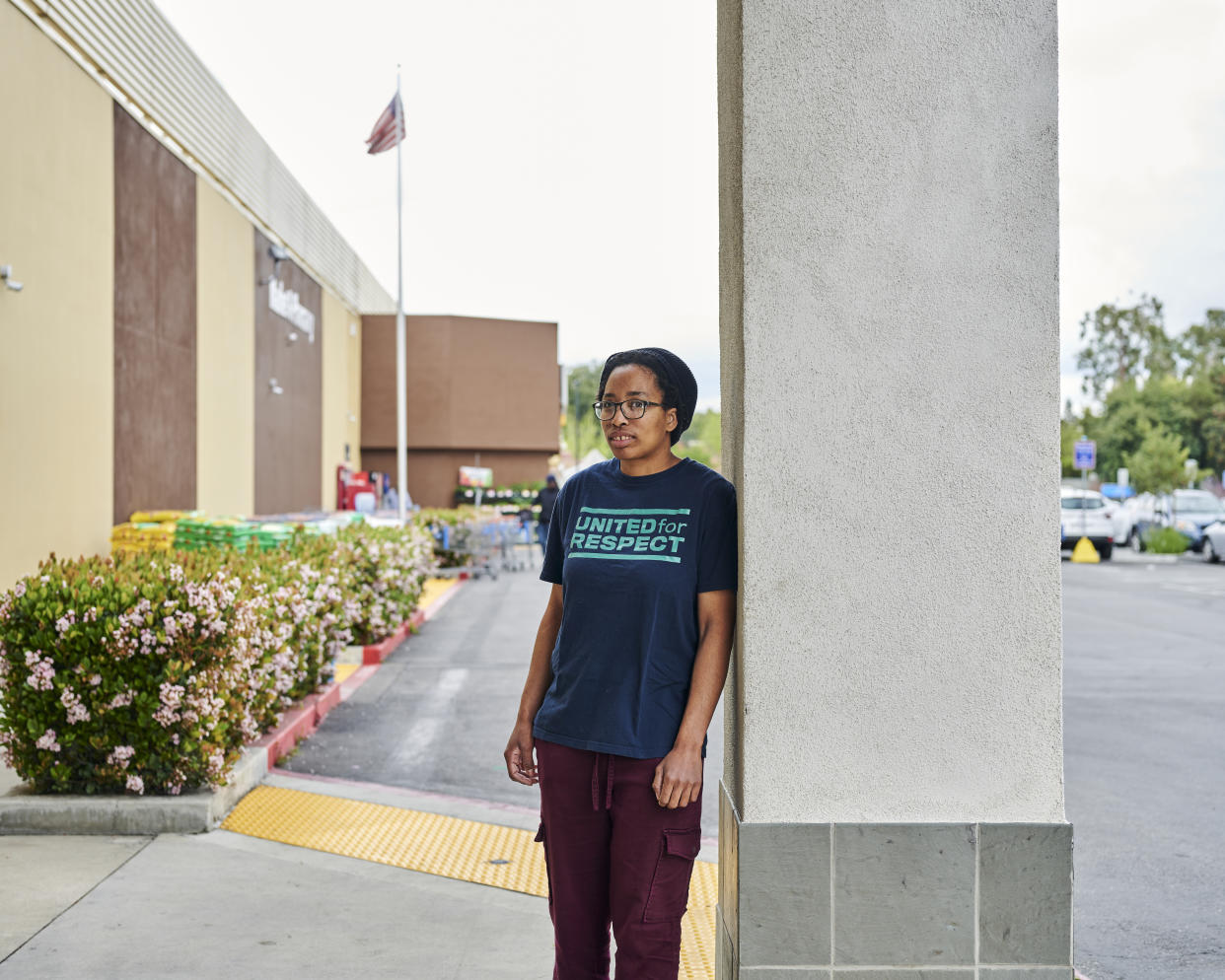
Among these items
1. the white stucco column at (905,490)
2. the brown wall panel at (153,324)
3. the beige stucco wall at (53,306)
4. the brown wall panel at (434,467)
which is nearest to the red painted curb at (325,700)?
the beige stucco wall at (53,306)

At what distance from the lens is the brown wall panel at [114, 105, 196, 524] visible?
52.0 ft

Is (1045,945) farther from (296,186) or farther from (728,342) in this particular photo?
(296,186)

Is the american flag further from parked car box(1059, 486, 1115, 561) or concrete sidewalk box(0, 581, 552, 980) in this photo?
concrete sidewalk box(0, 581, 552, 980)

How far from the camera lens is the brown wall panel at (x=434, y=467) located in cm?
3922

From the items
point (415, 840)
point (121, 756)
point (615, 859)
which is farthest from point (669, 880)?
point (121, 756)

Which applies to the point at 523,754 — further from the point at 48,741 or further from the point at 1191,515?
the point at 1191,515

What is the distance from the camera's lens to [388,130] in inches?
878

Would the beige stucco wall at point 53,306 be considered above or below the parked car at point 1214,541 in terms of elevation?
above

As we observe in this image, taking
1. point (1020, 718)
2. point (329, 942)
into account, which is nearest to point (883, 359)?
point (1020, 718)

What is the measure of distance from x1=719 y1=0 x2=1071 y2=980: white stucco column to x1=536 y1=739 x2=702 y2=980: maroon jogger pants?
173 millimetres

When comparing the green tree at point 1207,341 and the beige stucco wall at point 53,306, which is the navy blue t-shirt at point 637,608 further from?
the green tree at point 1207,341

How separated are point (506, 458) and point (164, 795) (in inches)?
1392

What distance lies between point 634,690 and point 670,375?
0.83 meters

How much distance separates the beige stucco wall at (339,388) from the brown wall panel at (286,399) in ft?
2.78
